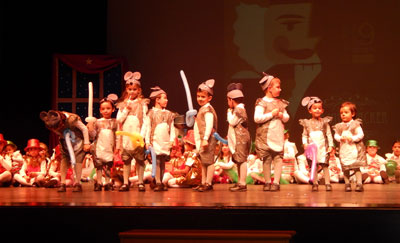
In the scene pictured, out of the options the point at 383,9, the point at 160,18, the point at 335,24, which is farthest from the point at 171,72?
the point at 383,9

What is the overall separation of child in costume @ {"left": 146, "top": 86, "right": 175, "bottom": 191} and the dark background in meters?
2.95

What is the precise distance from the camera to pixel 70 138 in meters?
6.98

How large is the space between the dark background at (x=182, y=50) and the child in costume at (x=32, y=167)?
1.43 meters

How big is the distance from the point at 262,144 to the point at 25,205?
302 centimetres

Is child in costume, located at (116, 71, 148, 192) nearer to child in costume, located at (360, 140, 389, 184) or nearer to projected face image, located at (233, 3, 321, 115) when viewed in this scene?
projected face image, located at (233, 3, 321, 115)

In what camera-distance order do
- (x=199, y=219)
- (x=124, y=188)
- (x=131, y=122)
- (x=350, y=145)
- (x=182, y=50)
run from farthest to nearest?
1. (x=182, y=50)
2. (x=131, y=122)
3. (x=124, y=188)
4. (x=350, y=145)
5. (x=199, y=219)

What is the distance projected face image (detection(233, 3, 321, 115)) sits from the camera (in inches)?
392

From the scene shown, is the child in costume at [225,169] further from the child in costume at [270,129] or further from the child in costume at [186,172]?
the child in costume at [270,129]

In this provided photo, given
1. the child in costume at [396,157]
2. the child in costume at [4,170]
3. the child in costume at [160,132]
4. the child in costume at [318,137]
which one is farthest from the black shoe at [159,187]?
the child in costume at [396,157]

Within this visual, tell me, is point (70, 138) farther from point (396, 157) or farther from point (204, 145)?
point (396, 157)

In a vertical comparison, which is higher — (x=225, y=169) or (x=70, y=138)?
(x=70, y=138)

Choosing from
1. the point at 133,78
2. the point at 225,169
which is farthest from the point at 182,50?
the point at 133,78

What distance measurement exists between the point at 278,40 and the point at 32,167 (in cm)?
451

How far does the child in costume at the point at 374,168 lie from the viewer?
896 cm
